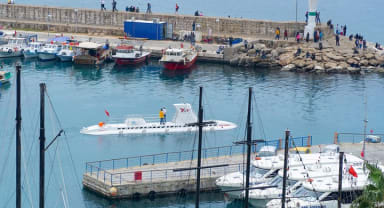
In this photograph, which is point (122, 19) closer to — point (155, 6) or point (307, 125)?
point (307, 125)

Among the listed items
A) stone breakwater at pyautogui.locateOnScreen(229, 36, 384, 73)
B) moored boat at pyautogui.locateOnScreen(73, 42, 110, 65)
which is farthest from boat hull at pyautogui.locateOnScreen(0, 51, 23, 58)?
stone breakwater at pyautogui.locateOnScreen(229, 36, 384, 73)

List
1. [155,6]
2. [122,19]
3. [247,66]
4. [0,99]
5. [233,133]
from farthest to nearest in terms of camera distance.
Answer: [155,6] → [122,19] → [247,66] → [0,99] → [233,133]

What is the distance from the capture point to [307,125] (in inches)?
2486

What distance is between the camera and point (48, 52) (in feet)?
286

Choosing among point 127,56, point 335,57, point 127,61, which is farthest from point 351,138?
point 127,61

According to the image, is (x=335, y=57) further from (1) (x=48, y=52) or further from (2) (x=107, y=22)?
(1) (x=48, y=52)

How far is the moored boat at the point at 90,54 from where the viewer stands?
8631 cm

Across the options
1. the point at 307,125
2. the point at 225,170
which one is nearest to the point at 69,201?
the point at 225,170

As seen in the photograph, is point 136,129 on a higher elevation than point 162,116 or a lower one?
lower

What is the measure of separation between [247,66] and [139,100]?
807 inches

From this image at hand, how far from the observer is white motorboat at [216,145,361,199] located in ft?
143

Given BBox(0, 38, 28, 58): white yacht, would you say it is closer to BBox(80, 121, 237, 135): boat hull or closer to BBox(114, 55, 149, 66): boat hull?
BBox(114, 55, 149, 66): boat hull

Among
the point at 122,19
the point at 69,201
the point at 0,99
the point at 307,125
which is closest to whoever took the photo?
the point at 69,201

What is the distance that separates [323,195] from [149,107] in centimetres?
2861
